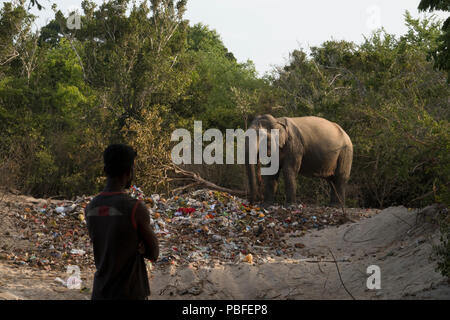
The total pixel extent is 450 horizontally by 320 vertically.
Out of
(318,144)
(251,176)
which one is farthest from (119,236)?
(318,144)

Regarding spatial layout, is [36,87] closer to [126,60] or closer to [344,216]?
[126,60]

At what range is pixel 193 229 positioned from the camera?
426 inches

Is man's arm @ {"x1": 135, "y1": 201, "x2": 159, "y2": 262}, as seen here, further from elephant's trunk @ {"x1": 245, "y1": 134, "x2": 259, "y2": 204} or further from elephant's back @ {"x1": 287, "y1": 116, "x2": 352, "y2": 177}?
elephant's back @ {"x1": 287, "y1": 116, "x2": 352, "y2": 177}

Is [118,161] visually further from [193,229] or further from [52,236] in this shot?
[193,229]

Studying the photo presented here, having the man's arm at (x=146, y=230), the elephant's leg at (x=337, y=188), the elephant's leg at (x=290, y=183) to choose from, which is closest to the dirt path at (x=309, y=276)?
the man's arm at (x=146, y=230)

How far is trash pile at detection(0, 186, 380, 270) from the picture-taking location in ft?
29.4

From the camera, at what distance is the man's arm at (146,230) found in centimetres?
340

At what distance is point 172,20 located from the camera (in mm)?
21516

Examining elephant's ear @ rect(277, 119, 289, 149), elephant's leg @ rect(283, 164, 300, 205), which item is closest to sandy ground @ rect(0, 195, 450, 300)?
elephant's leg @ rect(283, 164, 300, 205)

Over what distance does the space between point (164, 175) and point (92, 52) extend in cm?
850

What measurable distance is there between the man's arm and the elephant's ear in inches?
383

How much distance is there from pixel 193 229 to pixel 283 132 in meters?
3.71

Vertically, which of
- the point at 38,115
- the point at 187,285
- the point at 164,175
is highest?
the point at 38,115
